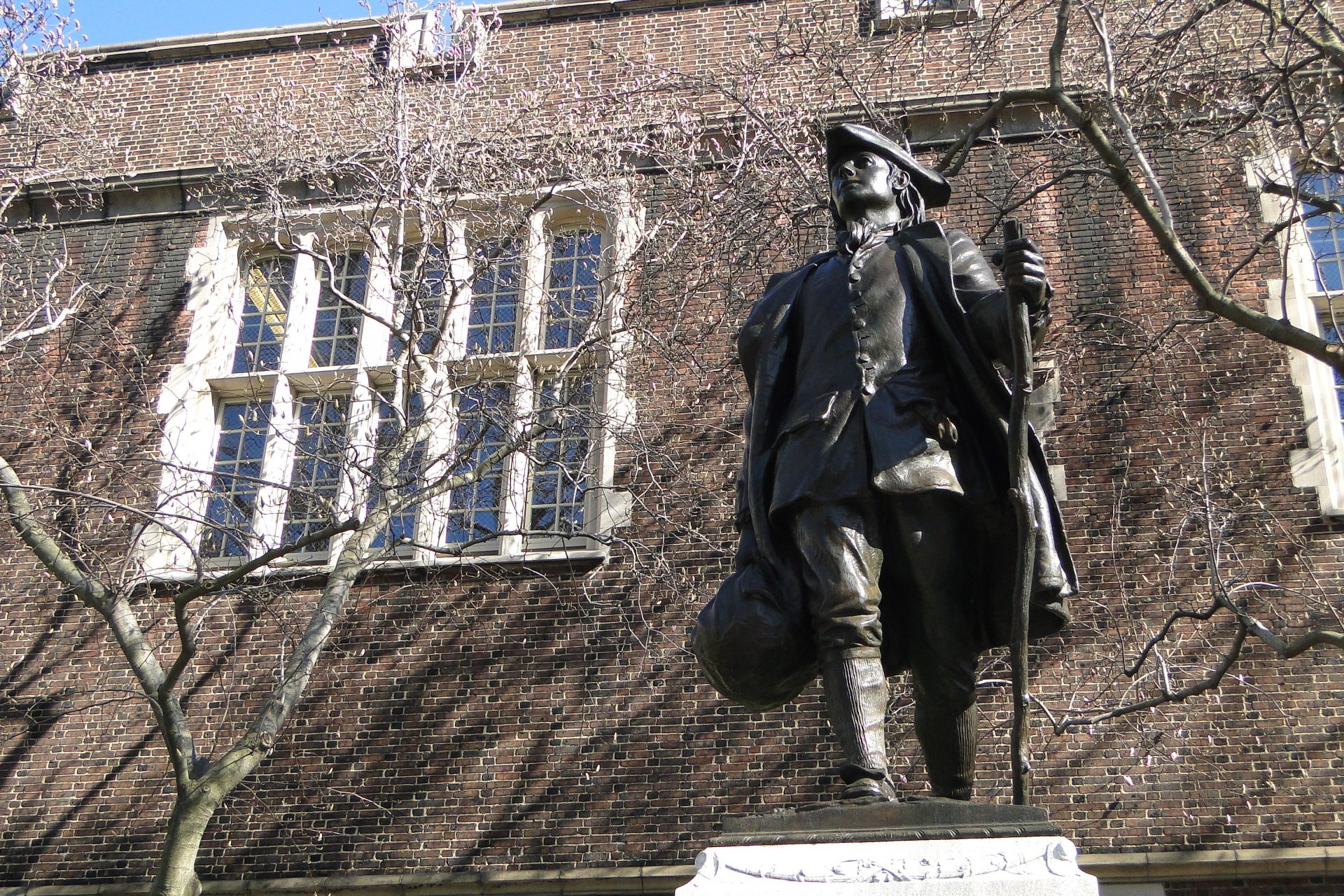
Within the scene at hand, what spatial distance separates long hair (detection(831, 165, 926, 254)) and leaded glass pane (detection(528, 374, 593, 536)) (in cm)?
673

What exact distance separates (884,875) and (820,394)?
1602 mm

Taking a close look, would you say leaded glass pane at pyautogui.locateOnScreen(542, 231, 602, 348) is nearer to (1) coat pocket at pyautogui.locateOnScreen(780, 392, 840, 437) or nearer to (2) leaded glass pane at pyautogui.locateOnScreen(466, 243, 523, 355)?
(2) leaded glass pane at pyautogui.locateOnScreen(466, 243, 523, 355)

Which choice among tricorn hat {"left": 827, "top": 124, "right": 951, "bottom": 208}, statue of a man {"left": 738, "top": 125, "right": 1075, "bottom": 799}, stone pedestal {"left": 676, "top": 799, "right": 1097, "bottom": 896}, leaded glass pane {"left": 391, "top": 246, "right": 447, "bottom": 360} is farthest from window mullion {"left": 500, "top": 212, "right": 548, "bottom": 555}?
stone pedestal {"left": 676, "top": 799, "right": 1097, "bottom": 896}

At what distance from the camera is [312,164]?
1353 centimetres

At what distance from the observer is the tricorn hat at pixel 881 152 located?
203 inches

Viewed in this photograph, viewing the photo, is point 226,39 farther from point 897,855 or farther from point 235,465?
point 897,855

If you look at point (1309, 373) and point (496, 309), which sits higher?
point (496, 309)

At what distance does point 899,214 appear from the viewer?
5.27m

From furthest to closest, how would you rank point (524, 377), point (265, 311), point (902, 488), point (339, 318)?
point (265, 311), point (339, 318), point (524, 377), point (902, 488)

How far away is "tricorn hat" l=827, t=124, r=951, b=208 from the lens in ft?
17.0

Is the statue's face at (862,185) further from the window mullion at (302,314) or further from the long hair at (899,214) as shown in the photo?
the window mullion at (302,314)

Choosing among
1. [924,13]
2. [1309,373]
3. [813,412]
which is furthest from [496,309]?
[813,412]

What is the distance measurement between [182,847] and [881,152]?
6.79 m

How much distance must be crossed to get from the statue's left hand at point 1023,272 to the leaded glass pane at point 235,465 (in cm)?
954
